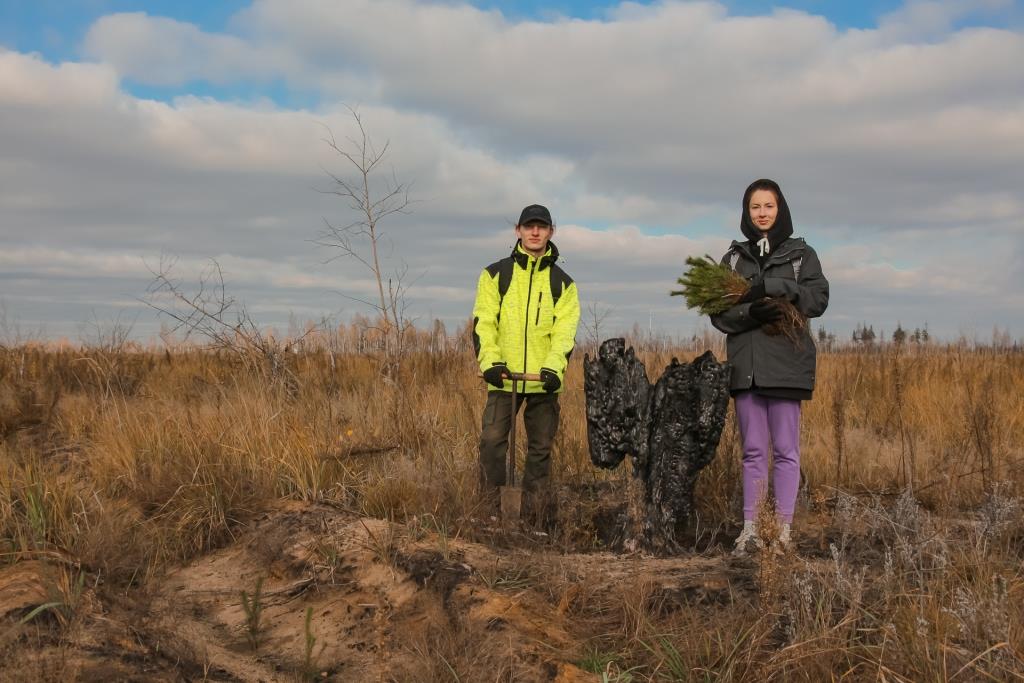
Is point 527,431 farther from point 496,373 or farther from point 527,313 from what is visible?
point 527,313

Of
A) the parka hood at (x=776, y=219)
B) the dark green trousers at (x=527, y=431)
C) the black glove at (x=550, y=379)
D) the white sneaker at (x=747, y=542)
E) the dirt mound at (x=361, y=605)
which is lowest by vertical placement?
the dirt mound at (x=361, y=605)

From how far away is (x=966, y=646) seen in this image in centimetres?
Result: 318

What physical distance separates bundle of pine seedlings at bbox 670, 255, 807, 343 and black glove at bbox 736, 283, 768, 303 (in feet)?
0.08

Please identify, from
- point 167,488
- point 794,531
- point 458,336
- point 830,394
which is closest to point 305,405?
point 167,488

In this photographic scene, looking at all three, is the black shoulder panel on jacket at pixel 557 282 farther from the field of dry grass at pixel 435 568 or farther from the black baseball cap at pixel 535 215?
the field of dry grass at pixel 435 568

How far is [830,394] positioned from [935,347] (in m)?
9.29

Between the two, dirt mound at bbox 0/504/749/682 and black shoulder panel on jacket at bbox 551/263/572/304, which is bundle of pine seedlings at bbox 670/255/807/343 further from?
dirt mound at bbox 0/504/749/682

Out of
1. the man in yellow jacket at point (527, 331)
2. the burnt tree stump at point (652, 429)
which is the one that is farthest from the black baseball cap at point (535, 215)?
the burnt tree stump at point (652, 429)

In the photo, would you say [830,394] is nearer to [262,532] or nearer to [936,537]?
[936,537]

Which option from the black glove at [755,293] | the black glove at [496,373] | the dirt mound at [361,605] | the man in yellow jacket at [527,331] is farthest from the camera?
the man in yellow jacket at [527,331]

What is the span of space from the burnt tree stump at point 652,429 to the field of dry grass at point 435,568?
0.28 meters

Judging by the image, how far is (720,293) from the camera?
4.54 m

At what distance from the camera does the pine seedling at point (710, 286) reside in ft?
14.7

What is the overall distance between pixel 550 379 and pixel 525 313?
47 cm
